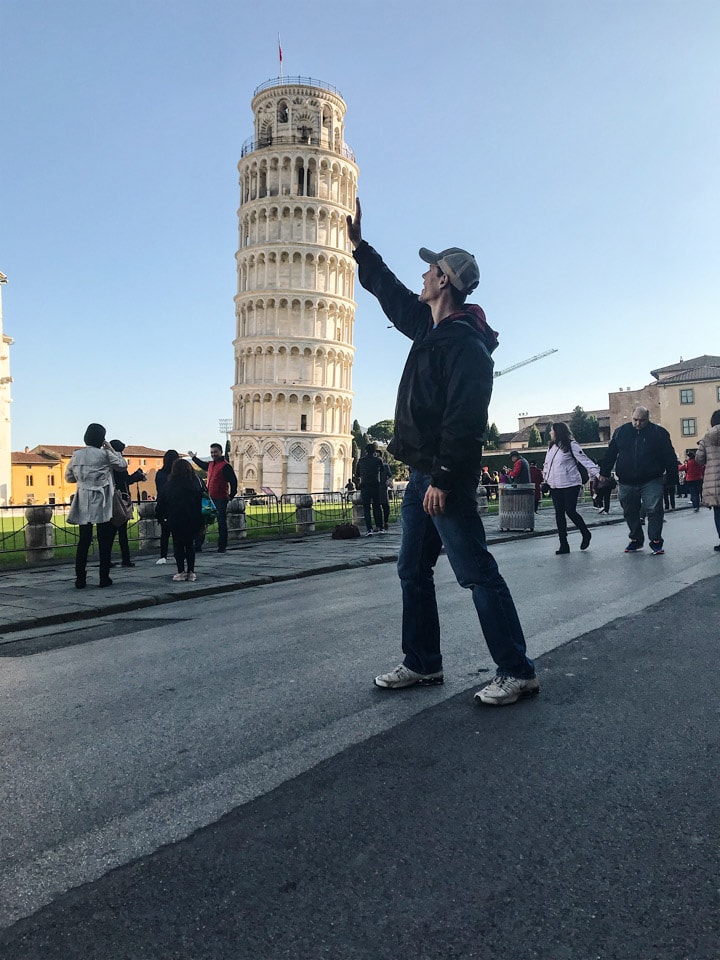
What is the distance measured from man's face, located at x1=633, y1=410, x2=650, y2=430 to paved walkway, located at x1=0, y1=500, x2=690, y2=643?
408cm

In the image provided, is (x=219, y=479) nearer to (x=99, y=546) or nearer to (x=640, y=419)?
(x=99, y=546)

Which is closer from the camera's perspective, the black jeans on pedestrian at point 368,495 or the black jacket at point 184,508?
the black jacket at point 184,508

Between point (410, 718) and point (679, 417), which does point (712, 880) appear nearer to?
point (410, 718)

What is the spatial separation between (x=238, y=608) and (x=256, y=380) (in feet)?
233

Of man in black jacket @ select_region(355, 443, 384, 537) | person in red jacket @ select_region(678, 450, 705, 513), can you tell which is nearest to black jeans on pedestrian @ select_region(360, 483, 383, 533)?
man in black jacket @ select_region(355, 443, 384, 537)

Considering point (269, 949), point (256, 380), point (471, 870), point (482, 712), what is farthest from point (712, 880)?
point (256, 380)

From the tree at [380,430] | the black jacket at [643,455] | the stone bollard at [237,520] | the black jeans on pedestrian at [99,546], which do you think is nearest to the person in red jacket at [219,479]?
the stone bollard at [237,520]

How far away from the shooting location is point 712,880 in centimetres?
193

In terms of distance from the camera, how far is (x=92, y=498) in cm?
888

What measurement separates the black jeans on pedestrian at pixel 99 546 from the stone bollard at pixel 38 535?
140 inches

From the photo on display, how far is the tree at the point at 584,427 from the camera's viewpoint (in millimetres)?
98438

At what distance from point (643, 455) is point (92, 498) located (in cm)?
765

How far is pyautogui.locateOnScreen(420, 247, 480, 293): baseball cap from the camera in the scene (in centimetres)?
375

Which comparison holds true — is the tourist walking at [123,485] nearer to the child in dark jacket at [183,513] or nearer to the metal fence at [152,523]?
the metal fence at [152,523]
